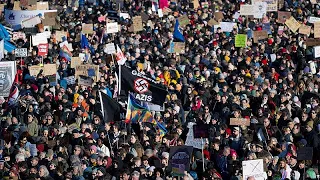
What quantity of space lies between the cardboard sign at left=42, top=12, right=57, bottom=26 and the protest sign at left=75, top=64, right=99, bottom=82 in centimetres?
456

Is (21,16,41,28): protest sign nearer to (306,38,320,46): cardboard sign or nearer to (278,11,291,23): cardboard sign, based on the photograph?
(278,11,291,23): cardboard sign

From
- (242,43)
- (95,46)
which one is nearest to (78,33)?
(95,46)

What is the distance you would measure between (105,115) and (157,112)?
1.53 meters

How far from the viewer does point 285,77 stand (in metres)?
22.0

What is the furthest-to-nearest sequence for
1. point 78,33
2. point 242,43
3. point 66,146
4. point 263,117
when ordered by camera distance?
point 78,33, point 242,43, point 263,117, point 66,146

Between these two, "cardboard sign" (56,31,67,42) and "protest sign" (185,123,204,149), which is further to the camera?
"cardboard sign" (56,31,67,42)

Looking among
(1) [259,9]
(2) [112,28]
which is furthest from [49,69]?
(1) [259,9]

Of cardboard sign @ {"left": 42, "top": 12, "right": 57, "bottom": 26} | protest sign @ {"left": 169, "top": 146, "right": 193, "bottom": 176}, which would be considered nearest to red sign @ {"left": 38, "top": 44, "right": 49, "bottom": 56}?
cardboard sign @ {"left": 42, "top": 12, "right": 57, "bottom": 26}

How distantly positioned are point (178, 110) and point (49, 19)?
834cm

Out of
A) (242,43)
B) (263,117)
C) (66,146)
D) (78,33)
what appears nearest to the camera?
(66,146)

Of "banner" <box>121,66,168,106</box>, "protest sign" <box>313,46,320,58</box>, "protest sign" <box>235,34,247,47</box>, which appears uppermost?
"banner" <box>121,66,168,106</box>

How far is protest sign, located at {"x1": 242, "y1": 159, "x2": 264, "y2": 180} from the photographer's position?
591 inches

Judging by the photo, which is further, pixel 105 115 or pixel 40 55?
pixel 40 55

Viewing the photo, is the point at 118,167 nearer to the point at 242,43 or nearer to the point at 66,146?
the point at 66,146
